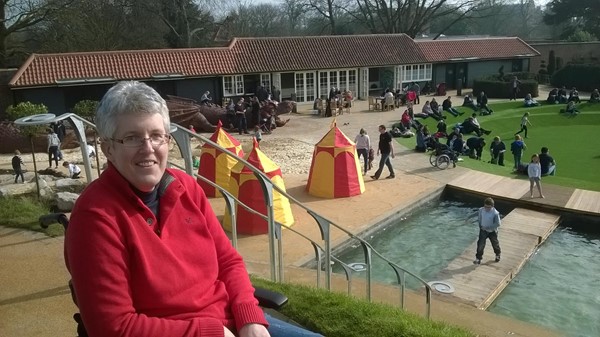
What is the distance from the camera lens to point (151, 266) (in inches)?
84.5

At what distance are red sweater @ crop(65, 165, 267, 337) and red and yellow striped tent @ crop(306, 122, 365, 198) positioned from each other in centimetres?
1115

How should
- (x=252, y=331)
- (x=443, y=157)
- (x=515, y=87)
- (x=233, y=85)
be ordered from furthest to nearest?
1. (x=515, y=87)
2. (x=233, y=85)
3. (x=443, y=157)
4. (x=252, y=331)

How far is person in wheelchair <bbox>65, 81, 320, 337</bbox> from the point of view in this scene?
2.03 m

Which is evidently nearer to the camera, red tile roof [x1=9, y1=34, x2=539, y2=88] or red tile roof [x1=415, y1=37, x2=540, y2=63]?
red tile roof [x1=9, y1=34, x2=539, y2=88]

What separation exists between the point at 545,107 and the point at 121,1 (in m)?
27.6

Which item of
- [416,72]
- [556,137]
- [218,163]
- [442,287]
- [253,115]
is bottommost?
[442,287]

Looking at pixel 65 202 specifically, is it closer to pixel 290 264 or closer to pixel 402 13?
pixel 290 264

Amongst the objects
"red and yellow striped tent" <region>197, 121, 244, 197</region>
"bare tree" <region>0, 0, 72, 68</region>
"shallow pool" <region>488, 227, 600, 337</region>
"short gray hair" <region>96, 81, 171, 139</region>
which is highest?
"bare tree" <region>0, 0, 72, 68</region>

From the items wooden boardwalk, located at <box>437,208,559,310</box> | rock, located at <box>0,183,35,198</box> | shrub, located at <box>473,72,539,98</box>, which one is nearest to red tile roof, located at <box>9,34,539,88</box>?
shrub, located at <box>473,72,539,98</box>

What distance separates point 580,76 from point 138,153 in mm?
38631

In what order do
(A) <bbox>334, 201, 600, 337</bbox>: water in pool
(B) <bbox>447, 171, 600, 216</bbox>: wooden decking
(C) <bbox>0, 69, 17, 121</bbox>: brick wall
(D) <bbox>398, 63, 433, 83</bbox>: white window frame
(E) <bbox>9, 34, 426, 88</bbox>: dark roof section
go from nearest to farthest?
(A) <bbox>334, 201, 600, 337</bbox>: water in pool < (B) <bbox>447, 171, 600, 216</bbox>: wooden decking < (C) <bbox>0, 69, 17, 121</bbox>: brick wall < (E) <bbox>9, 34, 426, 88</bbox>: dark roof section < (D) <bbox>398, 63, 433, 83</bbox>: white window frame

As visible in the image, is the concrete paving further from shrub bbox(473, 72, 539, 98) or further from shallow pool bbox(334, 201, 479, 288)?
shrub bbox(473, 72, 539, 98)

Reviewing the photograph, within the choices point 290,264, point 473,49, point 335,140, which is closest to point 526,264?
point 290,264

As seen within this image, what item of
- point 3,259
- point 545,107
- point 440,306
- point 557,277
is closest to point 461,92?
point 545,107
